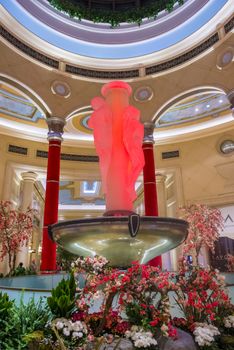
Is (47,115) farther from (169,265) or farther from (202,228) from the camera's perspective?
(169,265)

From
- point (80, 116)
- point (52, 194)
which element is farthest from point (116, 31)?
point (52, 194)

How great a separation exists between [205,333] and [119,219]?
162 centimetres

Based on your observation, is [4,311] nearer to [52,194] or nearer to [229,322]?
[229,322]

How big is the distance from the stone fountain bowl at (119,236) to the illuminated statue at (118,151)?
99cm

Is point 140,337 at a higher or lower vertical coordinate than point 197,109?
lower

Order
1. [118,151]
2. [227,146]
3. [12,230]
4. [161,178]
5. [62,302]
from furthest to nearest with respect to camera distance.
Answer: [161,178]
[227,146]
[12,230]
[118,151]
[62,302]

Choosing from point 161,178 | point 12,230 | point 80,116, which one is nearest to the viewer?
point 12,230

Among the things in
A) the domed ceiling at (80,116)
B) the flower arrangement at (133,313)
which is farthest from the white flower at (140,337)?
the domed ceiling at (80,116)

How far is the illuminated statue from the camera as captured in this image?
5.20 metres

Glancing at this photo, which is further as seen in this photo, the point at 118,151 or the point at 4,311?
the point at 118,151

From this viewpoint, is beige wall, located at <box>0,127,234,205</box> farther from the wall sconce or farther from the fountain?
the fountain

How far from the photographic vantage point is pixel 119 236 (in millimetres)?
3861

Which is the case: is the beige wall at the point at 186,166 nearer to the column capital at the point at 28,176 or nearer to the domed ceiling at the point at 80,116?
the column capital at the point at 28,176

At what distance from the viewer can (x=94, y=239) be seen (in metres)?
3.98
